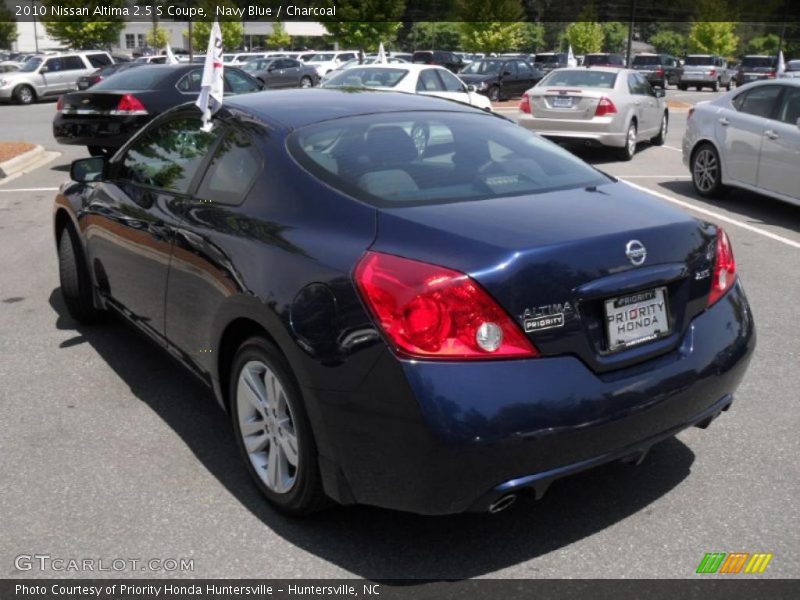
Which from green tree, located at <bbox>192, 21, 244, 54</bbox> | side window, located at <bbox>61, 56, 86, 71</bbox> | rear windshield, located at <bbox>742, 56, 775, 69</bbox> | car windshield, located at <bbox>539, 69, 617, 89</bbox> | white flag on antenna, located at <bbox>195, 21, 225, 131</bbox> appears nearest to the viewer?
white flag on antenna, located at <bbox>195, 21, 225, 131</bbox>

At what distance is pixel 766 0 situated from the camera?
83250 millimetres

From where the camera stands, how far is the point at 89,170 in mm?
5336

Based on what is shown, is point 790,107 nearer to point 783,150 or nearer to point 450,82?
point 783,150

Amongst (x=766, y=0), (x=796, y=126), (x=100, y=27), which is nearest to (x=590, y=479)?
(x=796, y=126)

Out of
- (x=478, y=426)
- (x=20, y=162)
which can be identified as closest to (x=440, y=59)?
(x=20, y=162)

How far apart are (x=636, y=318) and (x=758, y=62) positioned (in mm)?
44694

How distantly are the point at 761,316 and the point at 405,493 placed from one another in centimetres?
411

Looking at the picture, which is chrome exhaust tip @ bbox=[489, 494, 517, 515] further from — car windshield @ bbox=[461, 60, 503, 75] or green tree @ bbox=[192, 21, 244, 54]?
green tree @ bbox=[192, 21, 244, 54]

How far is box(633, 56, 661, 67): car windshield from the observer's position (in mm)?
44656

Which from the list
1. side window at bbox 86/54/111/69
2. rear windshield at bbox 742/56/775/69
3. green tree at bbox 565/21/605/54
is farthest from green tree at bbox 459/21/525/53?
side window at bbox 86/54/111/69

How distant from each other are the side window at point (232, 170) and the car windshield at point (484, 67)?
27.7m

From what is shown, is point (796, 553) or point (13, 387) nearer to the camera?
point (796, 553)

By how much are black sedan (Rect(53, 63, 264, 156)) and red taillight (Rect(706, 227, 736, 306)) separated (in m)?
10.0

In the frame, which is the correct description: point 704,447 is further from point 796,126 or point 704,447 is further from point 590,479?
point 796,126
